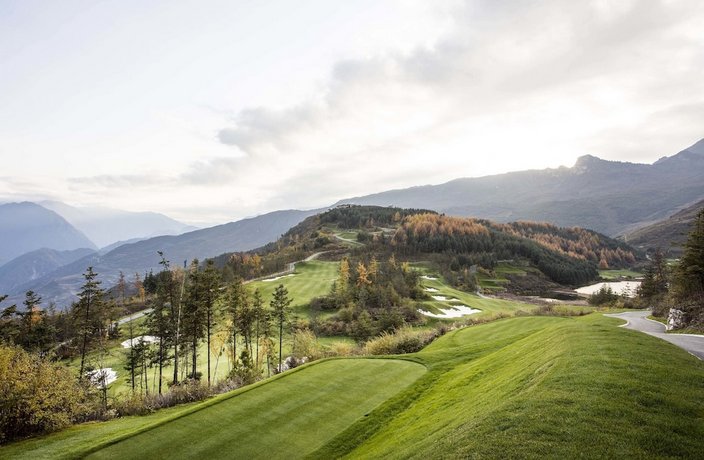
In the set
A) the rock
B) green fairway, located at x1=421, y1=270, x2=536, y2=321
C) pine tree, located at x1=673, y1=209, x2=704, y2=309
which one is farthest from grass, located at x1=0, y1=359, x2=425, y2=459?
green fairway, located at x1=421, y1=270, x2=536, y2=321

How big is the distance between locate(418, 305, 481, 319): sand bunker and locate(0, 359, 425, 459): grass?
176 feet

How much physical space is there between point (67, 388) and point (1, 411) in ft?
10.4

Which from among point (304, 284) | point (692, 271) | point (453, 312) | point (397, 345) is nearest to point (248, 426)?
point (397, 345)

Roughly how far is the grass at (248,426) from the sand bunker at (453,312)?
176 feet

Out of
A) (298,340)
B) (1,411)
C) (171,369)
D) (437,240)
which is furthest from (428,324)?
(437,240)

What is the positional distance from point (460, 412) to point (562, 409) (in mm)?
4949

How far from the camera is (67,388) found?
21.2 meters

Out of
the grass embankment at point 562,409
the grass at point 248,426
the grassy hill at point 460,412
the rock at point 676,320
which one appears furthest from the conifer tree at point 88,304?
the rock at point 676,320

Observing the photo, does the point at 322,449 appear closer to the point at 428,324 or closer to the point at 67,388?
the point at 67,388

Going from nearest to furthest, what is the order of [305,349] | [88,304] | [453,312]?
1. [88,304]
2. [305,349]
3. [453,312]

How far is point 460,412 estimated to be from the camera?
15.0 m

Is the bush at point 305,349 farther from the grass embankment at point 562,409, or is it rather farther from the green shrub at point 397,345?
the grass embankment at point 562,409

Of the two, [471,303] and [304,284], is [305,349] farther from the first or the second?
[471,303]

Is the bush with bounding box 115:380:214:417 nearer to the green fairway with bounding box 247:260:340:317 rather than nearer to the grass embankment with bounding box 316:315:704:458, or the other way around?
the grass embankment with bounding box 316:315:704:458
